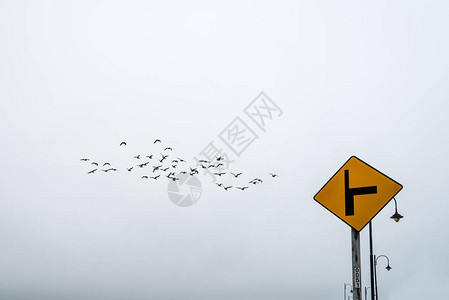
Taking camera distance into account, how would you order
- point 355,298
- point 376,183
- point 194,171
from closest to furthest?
point 355,298 → point 376,183 → point 194,171

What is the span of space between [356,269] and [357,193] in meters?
0.75

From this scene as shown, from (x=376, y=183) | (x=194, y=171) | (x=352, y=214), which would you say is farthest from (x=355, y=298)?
(x=194, y=171)

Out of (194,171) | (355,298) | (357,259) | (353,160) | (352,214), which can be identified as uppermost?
(194,171)

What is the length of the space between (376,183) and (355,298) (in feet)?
3.65

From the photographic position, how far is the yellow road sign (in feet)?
15.4

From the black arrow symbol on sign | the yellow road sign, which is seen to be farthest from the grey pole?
the black arrow symbol on sign

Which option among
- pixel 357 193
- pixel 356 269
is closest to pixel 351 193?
pixel 357 193

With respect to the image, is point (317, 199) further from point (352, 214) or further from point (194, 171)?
point (194, 171)

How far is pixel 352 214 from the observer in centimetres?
480

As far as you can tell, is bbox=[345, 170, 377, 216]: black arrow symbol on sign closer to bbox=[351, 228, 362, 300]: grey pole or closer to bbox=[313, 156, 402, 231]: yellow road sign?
bbox=[313, 156, 402, 231]: yellow road sign

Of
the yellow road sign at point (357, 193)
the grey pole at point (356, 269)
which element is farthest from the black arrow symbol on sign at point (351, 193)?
the grey pole at point (356, 269)

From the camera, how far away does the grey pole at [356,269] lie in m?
4.42

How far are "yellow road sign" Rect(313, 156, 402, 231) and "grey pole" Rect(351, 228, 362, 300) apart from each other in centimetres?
11

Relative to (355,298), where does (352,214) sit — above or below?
above
